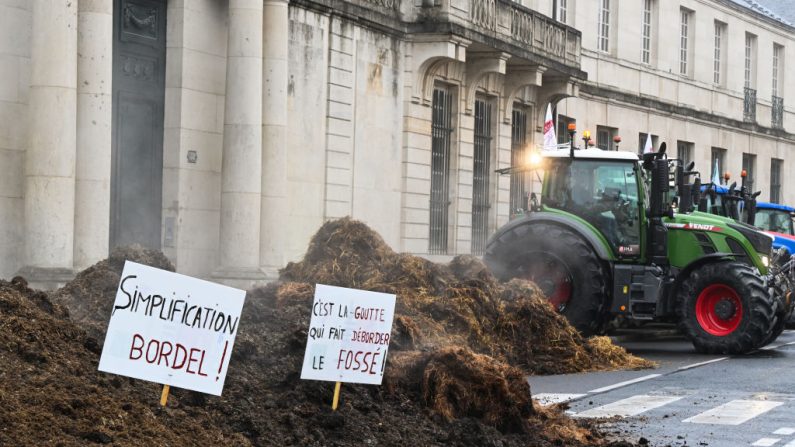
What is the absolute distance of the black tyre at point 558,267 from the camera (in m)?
20.0

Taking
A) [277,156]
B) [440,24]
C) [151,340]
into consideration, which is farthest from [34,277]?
[440,24]

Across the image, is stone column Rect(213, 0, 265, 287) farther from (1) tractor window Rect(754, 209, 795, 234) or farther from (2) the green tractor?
(1) tractor window Rect(754, 209, 795, 234)

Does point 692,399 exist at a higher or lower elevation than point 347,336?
lower

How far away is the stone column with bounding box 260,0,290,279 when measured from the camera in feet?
74.0

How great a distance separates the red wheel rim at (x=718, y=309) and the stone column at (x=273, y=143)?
661cm

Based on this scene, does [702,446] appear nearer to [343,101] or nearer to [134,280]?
[134,280]

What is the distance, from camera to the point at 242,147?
2194 cm

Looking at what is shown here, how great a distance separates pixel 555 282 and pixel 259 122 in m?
5.33

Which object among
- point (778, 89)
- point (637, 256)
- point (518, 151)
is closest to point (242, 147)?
point (637, 256)

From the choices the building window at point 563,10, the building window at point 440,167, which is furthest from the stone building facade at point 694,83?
the building window at point 440,167

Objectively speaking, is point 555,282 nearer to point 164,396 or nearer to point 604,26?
point 164,396

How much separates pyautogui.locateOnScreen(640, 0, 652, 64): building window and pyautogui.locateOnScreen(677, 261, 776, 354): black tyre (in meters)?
24.4

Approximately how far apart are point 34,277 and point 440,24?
1268 centimetres

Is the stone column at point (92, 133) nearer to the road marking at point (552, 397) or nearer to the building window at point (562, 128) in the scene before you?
the road marking at point (552, 397)
